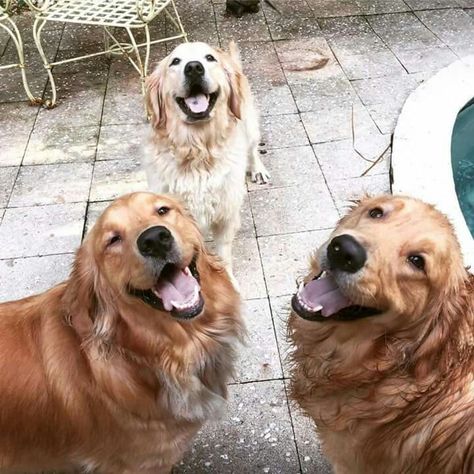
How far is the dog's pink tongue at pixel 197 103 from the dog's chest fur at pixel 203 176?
222 mm

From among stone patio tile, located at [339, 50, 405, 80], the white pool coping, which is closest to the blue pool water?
the white pool coping

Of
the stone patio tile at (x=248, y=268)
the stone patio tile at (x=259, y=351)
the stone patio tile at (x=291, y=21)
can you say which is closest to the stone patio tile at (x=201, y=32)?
the stone patio tile at (x=291, y=21)

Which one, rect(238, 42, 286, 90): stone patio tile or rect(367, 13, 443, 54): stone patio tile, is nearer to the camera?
rect(238, 42, 286, 90): stone patio tile

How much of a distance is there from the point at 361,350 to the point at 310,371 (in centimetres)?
27

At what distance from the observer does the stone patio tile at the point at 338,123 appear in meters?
4.26

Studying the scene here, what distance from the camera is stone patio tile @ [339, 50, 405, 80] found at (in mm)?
4949

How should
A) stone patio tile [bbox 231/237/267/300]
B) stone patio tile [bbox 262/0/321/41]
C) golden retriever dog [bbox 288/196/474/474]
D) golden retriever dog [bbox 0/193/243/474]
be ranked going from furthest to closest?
stone patio tile [bbox 262/0/321/41] < stone patio tile [bbox 231/237/267/300] < golden retriever dog [bbox 0/193/243/474] < golden retriever dog [bbox 288/196/474/474]

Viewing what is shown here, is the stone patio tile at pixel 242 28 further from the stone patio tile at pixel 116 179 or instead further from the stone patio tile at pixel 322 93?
the stone patio tile at pixel 116 179

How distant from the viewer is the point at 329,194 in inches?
146

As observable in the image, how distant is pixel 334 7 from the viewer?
6.21 meters

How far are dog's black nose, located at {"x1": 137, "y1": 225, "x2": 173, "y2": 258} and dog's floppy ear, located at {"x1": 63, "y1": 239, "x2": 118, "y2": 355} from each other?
0.21 metres

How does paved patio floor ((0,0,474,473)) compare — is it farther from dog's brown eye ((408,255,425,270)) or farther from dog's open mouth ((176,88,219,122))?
dog's brown eye ((408,255,425,270))

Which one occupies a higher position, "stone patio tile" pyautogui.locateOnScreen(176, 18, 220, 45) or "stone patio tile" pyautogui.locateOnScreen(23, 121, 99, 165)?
"stone patio tile" pyautogui.locateOnScreen(23, 121, 99, 165)

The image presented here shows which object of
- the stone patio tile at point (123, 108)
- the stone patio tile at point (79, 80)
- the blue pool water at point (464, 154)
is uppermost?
the stone patio tile at point (79, 80)
